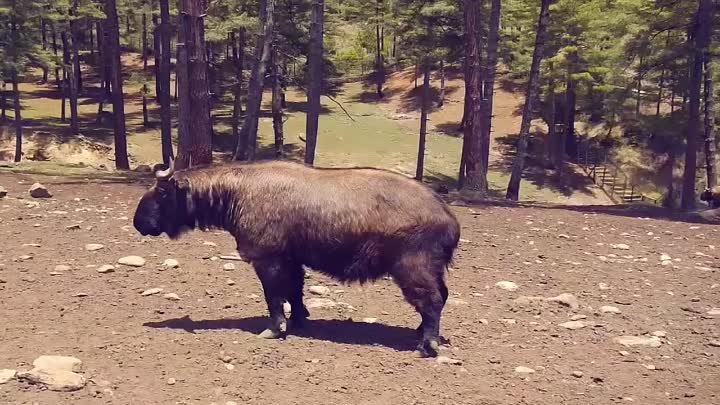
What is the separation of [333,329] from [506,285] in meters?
2.72

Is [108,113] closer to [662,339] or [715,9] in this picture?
[715,9]

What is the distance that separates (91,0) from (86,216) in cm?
3107

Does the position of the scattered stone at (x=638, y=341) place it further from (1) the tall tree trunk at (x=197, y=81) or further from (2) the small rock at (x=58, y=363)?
(1) the tall tree trunk at (x=197, y=81)

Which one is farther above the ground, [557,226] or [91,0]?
[91,0]

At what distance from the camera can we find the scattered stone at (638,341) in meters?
7.59

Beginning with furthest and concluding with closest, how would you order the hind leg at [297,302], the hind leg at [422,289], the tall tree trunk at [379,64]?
the tall tree trunk at [379,64] < the hind leg at [297,302] < the hind leg at [422,289]

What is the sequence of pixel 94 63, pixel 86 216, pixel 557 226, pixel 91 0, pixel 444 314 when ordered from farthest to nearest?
1. pixel 94 63
2. pixel 91 0
3. pixel 557 226
4. pixel 86 216
5. pixel 444 314

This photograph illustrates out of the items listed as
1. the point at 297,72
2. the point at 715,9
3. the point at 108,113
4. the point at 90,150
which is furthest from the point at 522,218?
the point at 108,113

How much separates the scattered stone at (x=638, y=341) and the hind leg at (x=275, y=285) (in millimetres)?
3349

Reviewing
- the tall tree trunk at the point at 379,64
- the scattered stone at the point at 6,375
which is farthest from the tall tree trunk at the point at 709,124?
the tall tree trunk at the point at 379,64

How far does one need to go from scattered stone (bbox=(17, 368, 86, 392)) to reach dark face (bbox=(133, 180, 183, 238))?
2421mm

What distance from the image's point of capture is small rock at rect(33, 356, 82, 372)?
598cm

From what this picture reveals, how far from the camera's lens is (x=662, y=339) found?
7773mm

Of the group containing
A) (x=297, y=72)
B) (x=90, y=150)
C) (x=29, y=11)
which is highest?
(x=29, y=11)
